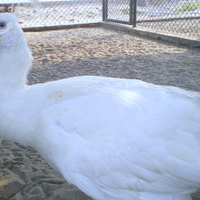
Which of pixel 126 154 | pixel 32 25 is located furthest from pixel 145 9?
pixel 126 154

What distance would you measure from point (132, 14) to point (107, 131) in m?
6.88

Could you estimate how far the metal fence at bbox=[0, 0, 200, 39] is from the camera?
7.45 metres

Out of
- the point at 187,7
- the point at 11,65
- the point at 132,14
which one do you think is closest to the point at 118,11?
the point at 132,14

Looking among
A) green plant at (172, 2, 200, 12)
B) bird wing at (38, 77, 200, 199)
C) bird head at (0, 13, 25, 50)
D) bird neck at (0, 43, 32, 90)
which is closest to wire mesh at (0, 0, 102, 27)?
green plant at (172, 2, 200, 12)

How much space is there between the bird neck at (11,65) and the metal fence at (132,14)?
502cm

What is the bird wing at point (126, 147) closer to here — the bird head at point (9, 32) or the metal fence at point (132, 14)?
the bird head at point (9, 32)

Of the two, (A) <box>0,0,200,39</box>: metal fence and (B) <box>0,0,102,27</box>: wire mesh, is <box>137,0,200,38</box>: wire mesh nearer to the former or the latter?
(A) <box>0,0,200,39</box>: metal fence

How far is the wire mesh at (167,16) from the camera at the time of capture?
745cm

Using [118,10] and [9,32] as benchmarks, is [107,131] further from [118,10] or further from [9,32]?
[118,10]

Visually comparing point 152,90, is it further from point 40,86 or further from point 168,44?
point 168,44

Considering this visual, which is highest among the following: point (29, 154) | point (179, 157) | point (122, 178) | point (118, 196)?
point (179, 157)

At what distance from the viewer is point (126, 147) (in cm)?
165

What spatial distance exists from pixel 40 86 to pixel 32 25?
294 inches

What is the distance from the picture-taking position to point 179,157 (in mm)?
1637
